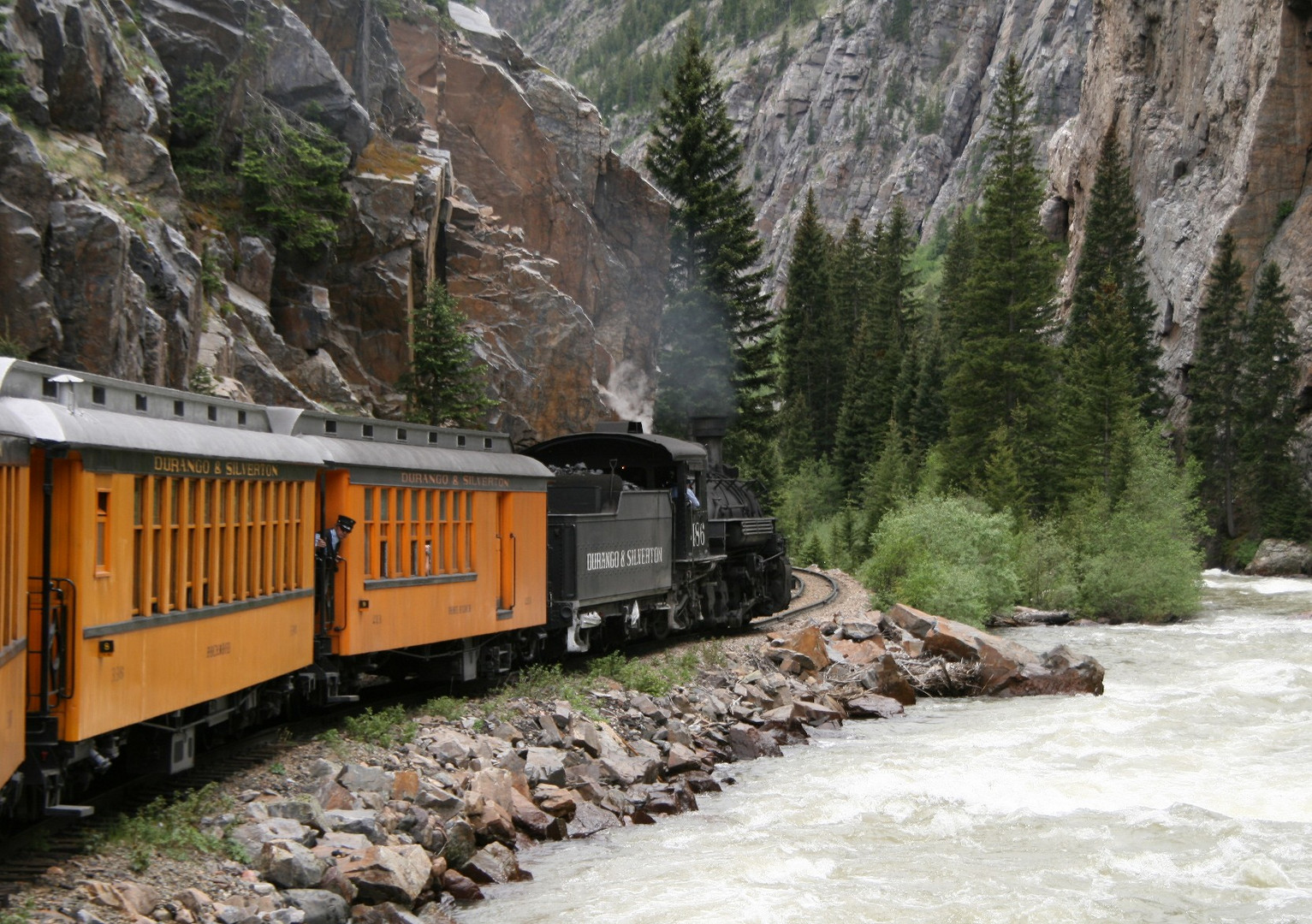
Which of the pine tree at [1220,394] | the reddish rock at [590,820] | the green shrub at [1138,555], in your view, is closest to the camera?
the reddish rock at [590,820]

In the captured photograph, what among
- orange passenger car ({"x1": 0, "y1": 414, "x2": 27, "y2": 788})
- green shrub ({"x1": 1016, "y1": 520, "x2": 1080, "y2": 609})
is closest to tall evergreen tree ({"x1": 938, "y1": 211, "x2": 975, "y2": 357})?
green shrub ({"x1": 1016, "y1": 520, "x2": 1080, "y2": 609})

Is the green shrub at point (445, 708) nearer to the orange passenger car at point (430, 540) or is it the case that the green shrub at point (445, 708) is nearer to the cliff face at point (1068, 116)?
the orange passenger car at point (430, 540)

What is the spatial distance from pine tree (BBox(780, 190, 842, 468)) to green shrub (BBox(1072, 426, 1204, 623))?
108 ft

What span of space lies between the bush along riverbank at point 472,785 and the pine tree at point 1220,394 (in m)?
40.6

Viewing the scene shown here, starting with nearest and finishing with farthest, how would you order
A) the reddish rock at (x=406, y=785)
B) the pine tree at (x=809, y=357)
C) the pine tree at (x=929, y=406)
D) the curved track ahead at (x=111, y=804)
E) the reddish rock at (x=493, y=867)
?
the curved track ahead at (x=111, y=804) → the reddish rock at (x=493, y=867) → the reddish rock at (x=406, y=785) → the pine tree at (x=929, y=406) → the pine tree at (x=809, y=357)

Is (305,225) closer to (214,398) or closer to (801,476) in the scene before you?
→ (214,398)

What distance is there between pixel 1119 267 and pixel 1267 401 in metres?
14.0

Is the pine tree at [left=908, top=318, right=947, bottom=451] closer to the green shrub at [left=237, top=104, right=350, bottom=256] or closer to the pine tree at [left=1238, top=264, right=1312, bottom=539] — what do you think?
the pine tree at [left=1238, top=264, right=1312, bottom=539]

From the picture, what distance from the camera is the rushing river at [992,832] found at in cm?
993

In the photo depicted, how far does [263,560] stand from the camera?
10.8 metres

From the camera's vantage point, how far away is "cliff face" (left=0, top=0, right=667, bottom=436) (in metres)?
20.1

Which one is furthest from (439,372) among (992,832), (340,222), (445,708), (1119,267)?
(1119,267)

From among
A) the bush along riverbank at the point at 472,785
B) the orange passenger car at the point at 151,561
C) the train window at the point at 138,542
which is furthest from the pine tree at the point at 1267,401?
the train window at the point at 138,542

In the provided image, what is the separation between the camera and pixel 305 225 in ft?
97.1
